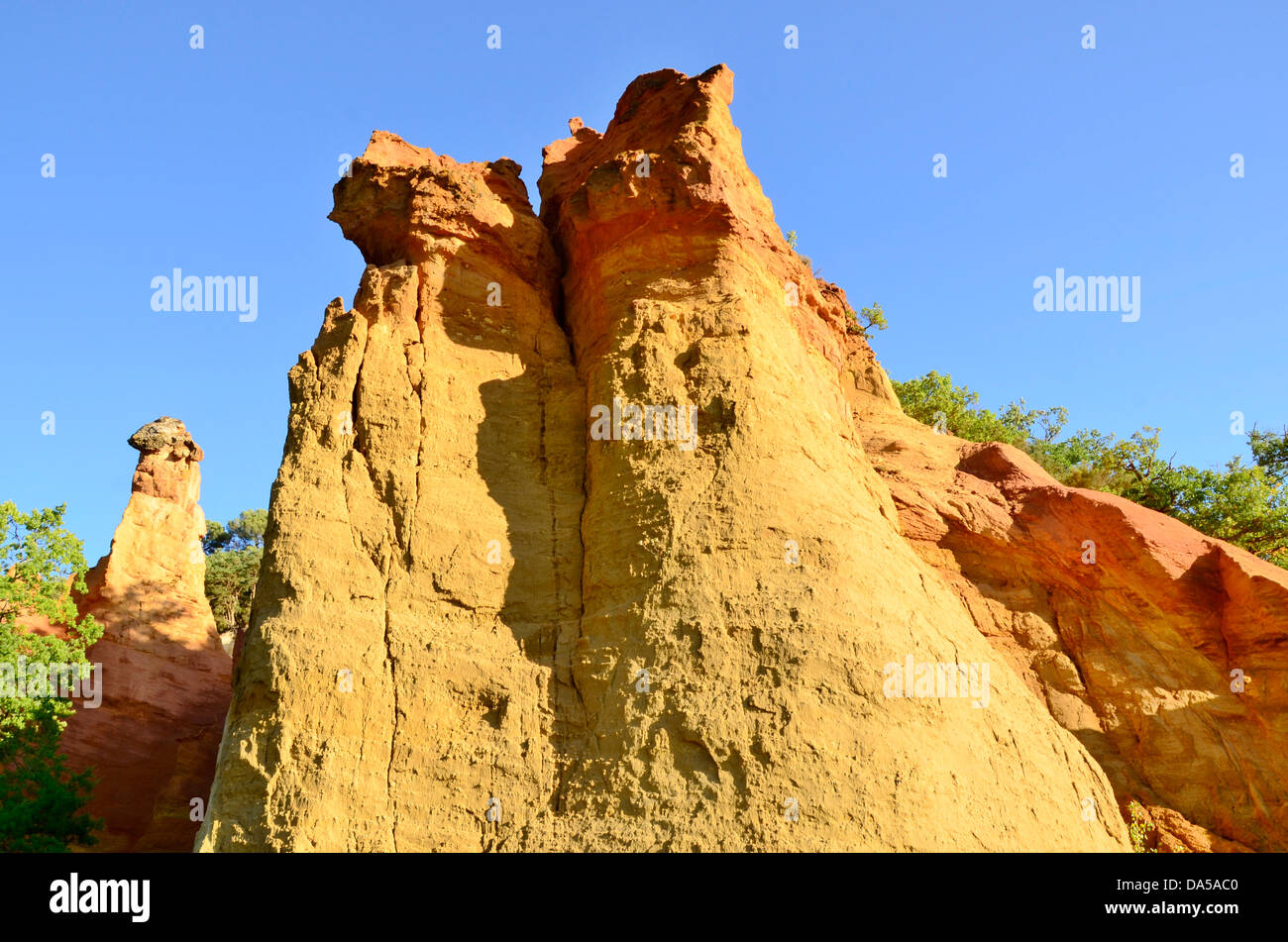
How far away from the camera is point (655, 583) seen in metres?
11.1

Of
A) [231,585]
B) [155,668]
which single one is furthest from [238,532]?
[155,668]

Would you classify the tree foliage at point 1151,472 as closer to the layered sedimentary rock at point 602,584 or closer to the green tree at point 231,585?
the layered sedimentary rock at point 602,584

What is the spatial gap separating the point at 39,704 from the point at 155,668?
4.28 meters

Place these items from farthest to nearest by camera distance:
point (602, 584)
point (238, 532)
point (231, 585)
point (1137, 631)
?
point (238, 532) < point (231, 585) < point (1137, 631) < point (602, 584)

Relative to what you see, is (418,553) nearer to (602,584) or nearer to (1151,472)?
(602,584)

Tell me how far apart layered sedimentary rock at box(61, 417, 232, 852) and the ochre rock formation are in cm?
800

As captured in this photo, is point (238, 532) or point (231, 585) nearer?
point (231, 585)

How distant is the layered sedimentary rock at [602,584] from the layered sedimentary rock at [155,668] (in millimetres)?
7893

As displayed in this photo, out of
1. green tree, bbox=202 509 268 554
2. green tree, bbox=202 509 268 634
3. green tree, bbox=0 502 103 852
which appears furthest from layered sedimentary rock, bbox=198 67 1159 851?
green tree, bbox=202 509 268 554

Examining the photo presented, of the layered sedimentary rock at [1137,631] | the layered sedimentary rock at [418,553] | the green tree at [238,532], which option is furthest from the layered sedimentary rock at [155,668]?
the green tree at [238,532]

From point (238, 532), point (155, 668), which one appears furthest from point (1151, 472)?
point (238, 532)

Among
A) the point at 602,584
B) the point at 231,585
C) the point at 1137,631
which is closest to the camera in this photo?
the point at 602,584

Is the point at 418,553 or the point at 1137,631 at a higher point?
the point at 418,553
